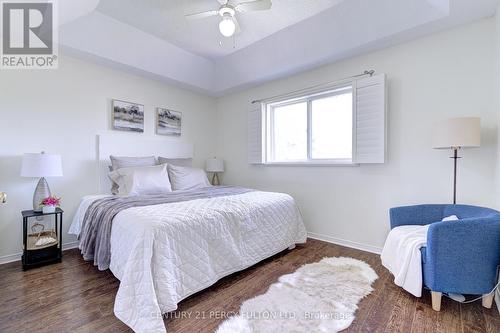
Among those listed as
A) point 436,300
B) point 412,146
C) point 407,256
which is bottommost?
point 436,300

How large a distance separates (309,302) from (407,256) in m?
0.81

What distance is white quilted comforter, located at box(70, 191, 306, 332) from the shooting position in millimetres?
1464

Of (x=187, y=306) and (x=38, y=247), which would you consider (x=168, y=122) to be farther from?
(x=187, y=306)

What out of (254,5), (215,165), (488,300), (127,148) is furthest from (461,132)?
(127,148)

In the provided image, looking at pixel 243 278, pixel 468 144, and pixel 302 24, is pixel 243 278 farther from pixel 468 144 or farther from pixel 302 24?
pixel 302 24

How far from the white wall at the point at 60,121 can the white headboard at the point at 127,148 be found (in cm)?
8

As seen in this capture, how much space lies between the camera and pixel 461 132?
192cm

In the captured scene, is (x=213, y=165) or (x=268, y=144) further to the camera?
(x=213, y=165)

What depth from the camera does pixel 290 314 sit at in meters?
1.61

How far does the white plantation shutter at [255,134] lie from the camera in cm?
374

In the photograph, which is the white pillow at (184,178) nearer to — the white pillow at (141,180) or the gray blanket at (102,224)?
the white pillow at (141,180)

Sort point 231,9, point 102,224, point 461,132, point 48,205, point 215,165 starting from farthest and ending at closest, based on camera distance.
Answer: point 215,165 → point 48,205 → point 231,9 → point 102,224 → point 461,132

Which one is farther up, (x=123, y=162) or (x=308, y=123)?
(x=308, y=123)

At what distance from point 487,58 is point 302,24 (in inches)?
70.9
